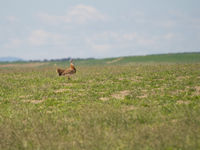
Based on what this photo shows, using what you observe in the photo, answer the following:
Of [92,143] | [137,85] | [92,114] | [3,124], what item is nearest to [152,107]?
[92,114]

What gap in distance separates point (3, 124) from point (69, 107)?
323 centimetres

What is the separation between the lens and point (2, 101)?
52.1 ft

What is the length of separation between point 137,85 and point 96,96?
163 inches

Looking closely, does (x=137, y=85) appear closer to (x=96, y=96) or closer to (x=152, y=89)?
(x=152, y=89)

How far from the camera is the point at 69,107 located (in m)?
13.4

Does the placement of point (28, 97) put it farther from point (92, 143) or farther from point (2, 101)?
point (92, 143)

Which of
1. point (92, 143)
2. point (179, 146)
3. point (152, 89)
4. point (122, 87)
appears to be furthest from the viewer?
point (122, 87)

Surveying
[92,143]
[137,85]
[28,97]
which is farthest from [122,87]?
[92,143]

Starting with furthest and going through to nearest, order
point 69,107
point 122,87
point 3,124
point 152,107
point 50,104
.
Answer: point 122,87
point 50,104
point 69,107
point 152,107
point 3,124

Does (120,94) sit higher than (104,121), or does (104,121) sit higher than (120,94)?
(120,94)

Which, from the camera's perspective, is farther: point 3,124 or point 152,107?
point 152,107

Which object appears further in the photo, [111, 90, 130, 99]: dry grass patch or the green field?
[111, 90, 130, 99]: dry grass patch

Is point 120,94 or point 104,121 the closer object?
point 104,121

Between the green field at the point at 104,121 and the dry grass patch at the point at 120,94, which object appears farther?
the dry grass patch at the point at 120,94
